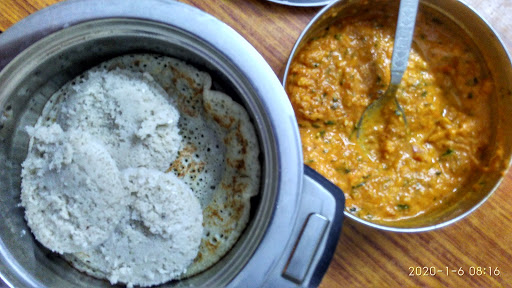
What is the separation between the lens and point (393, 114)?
0.84m

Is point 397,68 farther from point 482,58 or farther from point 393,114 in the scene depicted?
point 482,58

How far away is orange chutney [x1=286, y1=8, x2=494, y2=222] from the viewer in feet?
2.72

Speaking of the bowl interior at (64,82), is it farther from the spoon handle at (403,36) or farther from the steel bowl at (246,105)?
Answer: the spoon handle at (403,36)

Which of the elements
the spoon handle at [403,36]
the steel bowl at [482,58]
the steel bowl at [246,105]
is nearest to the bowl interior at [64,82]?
the steel bowl at [246,105]

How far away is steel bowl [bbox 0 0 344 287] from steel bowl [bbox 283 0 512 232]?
7.7 inches

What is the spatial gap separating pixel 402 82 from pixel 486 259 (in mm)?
437

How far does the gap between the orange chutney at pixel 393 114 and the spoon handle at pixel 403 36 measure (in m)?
0.06

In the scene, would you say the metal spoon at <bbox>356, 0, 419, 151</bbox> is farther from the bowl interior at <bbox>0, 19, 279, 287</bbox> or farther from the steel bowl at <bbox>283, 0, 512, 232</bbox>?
the bowl interior at <bbox>0, 19, 279, 287</bbox>

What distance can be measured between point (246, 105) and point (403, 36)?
330 millimetres

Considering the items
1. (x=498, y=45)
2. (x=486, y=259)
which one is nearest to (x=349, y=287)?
(x=486, y=259)

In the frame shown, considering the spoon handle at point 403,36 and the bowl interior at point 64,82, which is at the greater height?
the spoon handle at point 403,36

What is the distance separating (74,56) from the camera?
709 millimetres

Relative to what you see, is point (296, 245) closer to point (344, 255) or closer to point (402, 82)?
point (344, 255)

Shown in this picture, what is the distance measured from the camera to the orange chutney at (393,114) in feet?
2.72
